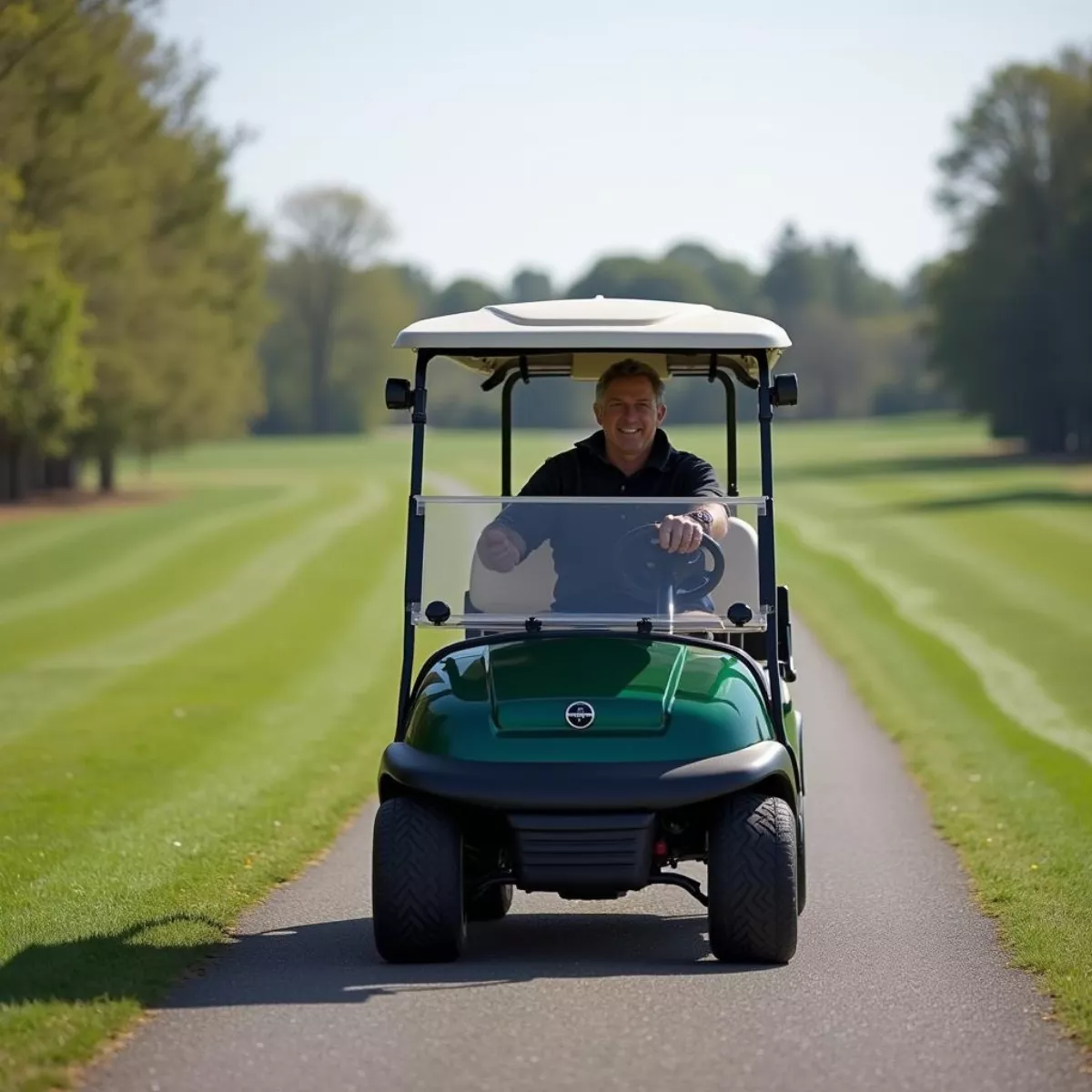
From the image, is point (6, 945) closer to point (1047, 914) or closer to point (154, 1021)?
point (154, 1021)

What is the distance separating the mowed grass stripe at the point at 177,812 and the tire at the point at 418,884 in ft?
2.31

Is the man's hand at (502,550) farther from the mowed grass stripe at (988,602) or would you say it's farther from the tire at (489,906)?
the mowed grass stripe at (988,602)

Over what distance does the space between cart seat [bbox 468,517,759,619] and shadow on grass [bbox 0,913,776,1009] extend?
1170 millimetres

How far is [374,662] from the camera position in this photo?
2067cm

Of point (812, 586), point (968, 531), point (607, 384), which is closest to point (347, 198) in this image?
point (968, 531)

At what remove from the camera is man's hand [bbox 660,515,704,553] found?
24.5 ft

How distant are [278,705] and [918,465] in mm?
53255

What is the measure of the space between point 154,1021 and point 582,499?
2.59 metres

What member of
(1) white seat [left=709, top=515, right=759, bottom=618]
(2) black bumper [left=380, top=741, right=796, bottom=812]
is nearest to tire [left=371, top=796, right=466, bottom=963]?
(2) black bumper [left=380, top=741, right=796, bottom=812]

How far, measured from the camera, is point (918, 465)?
6831 cm

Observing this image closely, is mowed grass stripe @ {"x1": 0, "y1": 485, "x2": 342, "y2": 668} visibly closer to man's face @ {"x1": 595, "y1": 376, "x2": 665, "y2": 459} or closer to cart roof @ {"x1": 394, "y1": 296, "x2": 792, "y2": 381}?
man's face @ {"x1": 595, "y1": 376, "x2": 665, "y2": 459}

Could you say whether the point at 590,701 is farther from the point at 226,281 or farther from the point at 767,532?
the point at 226,281

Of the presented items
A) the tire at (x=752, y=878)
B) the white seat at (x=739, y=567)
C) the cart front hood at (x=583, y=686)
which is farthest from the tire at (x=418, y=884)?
the white seat at (x=739, y=567)

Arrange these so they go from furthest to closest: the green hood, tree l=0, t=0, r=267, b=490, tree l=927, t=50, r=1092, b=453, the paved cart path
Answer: tree l=927, t=50, r=1092, b=453 < tree l=0, t=0, r=267, b=490 < the green hood < the paved cart path
